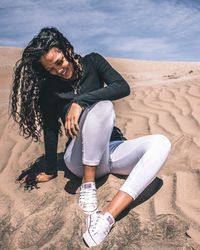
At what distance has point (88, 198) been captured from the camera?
8.79ft

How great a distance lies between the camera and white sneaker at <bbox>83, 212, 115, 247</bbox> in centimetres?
230

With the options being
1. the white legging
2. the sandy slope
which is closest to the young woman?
the white legging

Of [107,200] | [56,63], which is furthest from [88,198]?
[56,63]

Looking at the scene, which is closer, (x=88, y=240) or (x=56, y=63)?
(x=88, y=240)

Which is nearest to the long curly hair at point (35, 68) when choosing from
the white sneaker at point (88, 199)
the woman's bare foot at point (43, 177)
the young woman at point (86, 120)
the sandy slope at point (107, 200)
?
the young woman at point (86, 120)

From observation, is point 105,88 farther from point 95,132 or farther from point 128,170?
point 128,170

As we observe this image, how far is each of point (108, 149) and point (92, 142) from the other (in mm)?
218

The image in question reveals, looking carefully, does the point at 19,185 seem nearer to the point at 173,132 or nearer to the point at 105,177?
the point at 105,177

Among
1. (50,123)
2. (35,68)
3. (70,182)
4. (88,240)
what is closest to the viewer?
(88,240)

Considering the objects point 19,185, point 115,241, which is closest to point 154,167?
point 115,241

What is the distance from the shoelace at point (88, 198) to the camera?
2.66 meters

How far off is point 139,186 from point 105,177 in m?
0.54

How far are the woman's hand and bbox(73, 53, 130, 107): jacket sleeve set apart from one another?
2.0 inches

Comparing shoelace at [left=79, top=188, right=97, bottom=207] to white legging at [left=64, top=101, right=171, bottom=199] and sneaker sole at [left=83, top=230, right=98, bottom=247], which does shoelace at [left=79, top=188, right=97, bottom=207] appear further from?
sneaker sole at [left=83, top=230, right=98, bottom=247]
